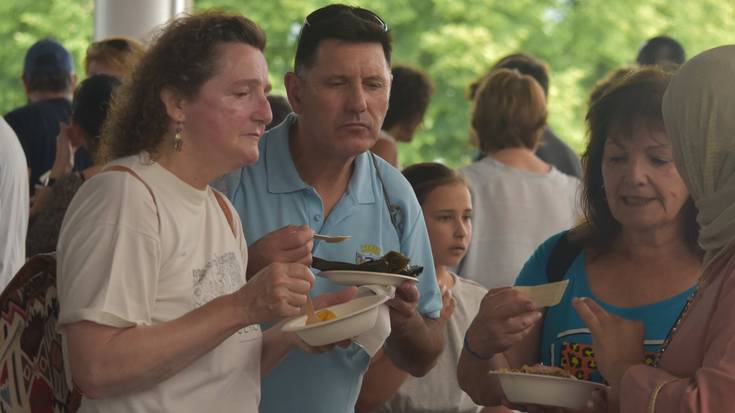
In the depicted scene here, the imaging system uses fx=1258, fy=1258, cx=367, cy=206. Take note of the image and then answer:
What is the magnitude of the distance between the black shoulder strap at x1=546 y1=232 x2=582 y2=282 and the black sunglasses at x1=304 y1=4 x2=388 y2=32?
681 millimetres

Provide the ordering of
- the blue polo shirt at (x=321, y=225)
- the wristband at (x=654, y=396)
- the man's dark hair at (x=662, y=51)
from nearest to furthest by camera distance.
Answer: the wristband at (x=654, y=396)
the blue polo shirt at (x=321, y=225)
the man's dark hair at (x=662, y=51)

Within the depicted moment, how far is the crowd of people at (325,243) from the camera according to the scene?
2180 millimetres

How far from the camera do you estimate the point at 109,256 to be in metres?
2.22

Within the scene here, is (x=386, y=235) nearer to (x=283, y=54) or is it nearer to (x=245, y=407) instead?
(x=245, y=407)

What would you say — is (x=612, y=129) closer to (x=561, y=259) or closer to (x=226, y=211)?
(x=561, y=259)

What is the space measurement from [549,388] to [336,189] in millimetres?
824

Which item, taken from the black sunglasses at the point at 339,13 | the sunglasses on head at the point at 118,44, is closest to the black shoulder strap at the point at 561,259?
the black sunglasses at the point at 339,13

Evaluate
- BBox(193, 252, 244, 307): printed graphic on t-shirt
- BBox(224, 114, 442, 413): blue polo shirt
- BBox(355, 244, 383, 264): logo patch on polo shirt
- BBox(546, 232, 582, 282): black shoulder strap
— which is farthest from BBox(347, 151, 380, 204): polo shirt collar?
BBox(193, 252, 244, 307): printed graphic on t-shirt

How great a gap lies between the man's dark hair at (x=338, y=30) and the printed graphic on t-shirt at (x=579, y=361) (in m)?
0.84

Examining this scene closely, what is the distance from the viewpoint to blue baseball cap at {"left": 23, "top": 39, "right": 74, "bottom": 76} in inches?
228

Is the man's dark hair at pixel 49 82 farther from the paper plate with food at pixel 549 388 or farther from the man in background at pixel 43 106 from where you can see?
the paper plate with food at pixel 549 388

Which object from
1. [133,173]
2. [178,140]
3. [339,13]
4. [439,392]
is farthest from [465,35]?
[133,173]

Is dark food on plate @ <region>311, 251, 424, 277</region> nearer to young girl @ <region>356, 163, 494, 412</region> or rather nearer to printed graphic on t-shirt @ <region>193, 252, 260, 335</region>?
printed graphic on t-shirt @ <region>193, 252, 260, 335</region>

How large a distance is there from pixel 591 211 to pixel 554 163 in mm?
2678
